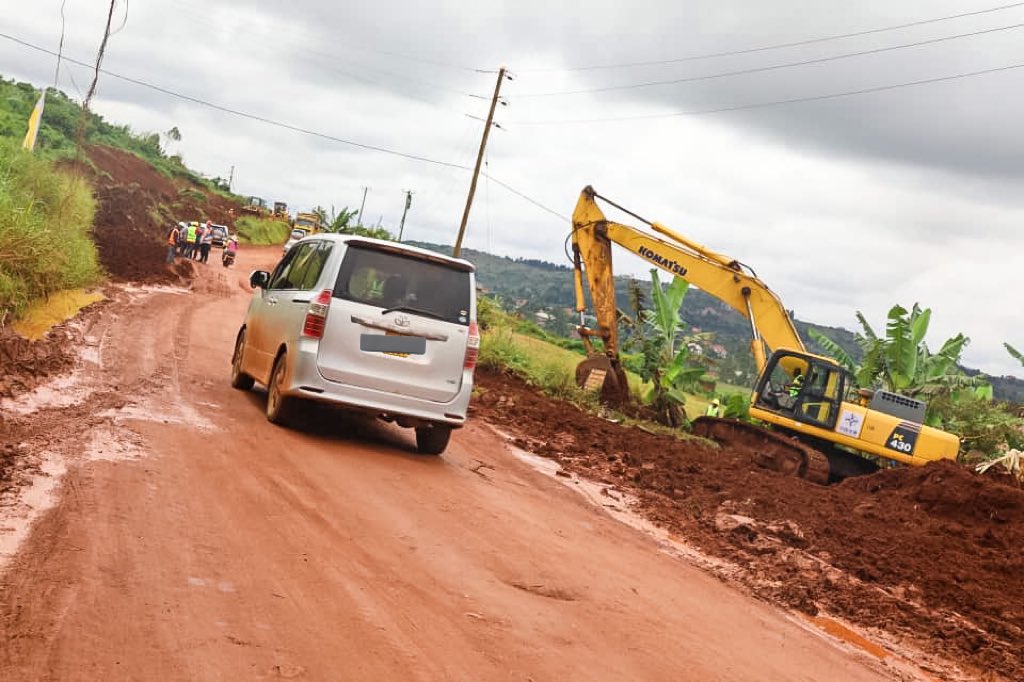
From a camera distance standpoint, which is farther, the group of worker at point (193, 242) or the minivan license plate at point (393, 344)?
the group of worker at point (193, 242)

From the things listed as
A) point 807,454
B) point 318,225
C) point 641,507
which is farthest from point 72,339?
point 318,225

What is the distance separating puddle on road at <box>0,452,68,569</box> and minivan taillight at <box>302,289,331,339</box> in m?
3.22

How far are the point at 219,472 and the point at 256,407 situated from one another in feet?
12.8

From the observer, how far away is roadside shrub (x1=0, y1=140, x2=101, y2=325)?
1568 cm

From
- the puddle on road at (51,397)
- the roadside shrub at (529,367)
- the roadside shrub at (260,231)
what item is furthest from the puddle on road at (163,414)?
the roadside shrub at (260,231)

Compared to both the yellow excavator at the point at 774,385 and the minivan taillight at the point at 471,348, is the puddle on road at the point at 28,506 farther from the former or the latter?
the yellow excavator at the point at 774,385

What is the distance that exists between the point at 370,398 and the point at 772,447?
11.1 m

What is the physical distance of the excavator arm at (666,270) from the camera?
70.6 ft

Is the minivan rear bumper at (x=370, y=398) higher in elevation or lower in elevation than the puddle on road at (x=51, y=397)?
higher

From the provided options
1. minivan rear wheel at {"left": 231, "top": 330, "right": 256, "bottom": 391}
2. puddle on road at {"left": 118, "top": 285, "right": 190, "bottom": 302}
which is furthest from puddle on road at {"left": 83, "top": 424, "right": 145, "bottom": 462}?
puddle on road at {"left": 118, "top": 285, "right": 190, "bottom": 302}

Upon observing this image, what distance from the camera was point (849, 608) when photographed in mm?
8797

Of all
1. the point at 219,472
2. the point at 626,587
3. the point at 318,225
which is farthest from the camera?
the point at 318,225

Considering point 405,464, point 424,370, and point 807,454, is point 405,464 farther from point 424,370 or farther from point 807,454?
point 807,454

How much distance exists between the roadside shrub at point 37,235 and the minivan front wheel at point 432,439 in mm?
6454
